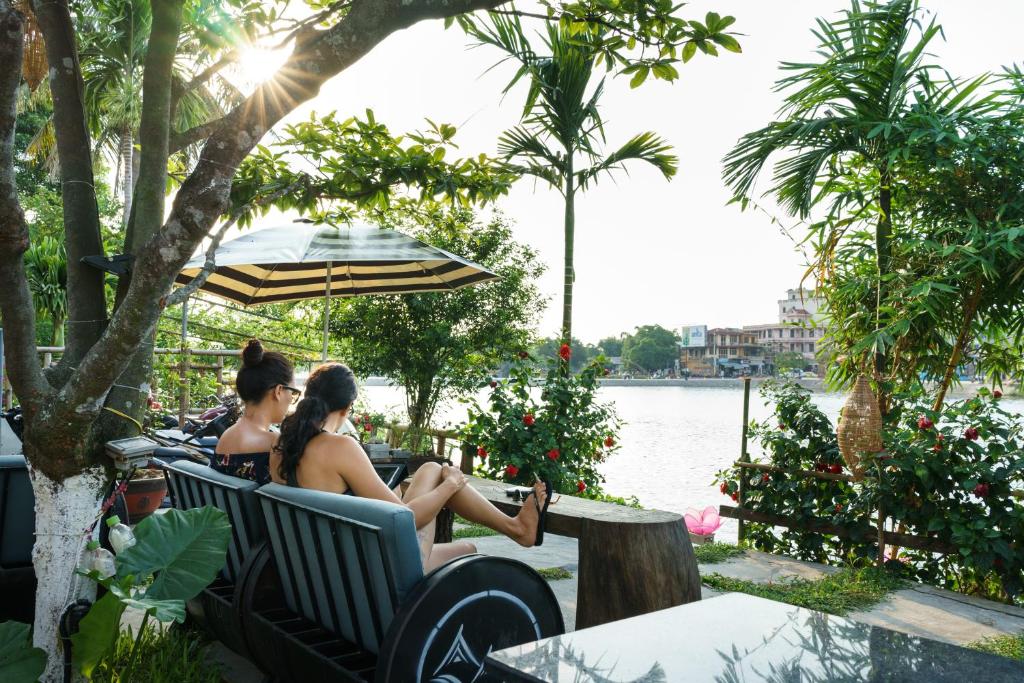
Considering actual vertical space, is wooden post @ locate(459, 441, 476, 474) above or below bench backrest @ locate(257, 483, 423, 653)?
below

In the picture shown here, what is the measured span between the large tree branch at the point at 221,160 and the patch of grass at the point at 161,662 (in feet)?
3.48

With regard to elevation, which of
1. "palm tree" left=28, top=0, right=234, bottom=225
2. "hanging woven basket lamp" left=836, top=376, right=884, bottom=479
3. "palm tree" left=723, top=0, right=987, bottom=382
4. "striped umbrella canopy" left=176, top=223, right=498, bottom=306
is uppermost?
"palm tree" left=28, top=0, right=234, bottom=225

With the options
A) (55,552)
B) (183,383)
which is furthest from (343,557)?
(183,383)

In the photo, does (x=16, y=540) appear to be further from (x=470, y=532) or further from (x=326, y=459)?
(x=470, y=532)

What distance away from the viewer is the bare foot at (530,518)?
3123 millimetres

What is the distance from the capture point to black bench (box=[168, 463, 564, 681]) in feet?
6.65

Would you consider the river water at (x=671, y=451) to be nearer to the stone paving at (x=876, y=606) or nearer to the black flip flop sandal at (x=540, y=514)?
the stone paving at (x=876, y=606)

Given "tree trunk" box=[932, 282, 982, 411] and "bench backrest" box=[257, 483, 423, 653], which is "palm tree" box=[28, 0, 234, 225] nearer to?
"bench backrest" box=[257, 483, 423, 653]

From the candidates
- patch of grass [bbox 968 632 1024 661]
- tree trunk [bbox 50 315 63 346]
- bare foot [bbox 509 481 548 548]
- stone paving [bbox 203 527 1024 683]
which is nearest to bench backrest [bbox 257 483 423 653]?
stone paving [bbox 203 527 1024 683]

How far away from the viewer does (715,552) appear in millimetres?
5801

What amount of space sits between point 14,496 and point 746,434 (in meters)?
5.17

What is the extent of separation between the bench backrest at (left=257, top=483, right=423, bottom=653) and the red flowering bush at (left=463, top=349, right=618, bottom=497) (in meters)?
4.02

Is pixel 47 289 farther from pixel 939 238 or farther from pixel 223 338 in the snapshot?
pixel 939 238

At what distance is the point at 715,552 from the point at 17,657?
479 cm
